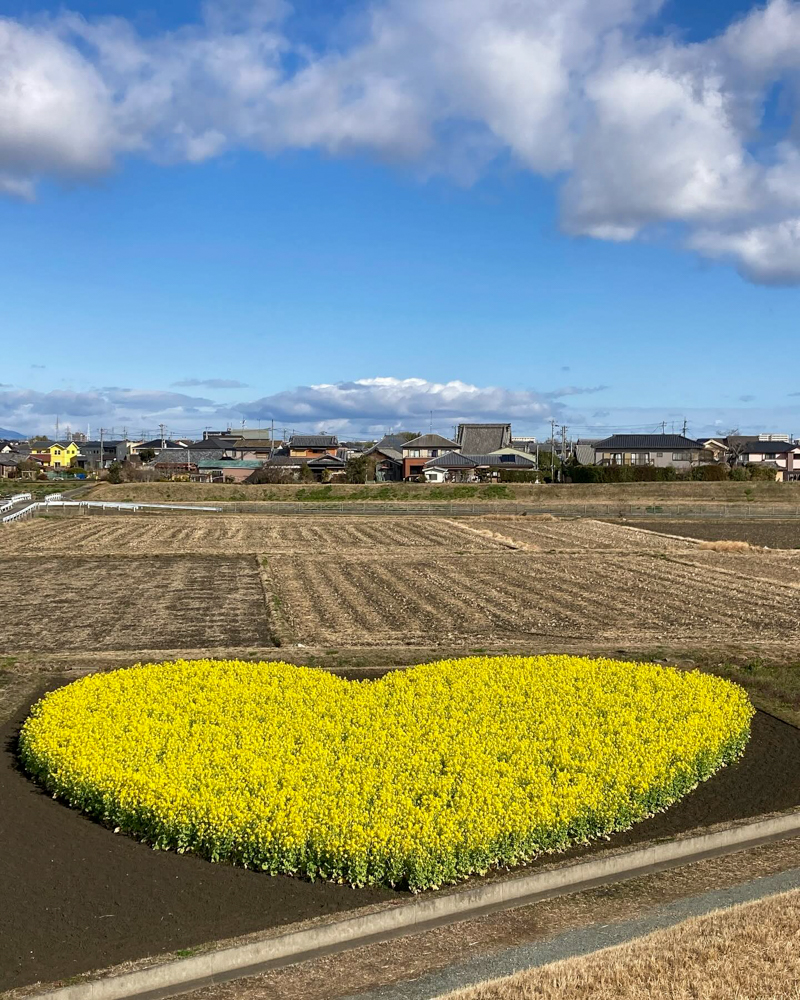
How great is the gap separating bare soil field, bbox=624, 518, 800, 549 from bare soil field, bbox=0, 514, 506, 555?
13.3 m

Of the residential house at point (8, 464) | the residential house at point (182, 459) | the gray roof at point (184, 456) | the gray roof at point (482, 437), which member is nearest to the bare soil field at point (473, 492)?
the residential house at point (182, 459)

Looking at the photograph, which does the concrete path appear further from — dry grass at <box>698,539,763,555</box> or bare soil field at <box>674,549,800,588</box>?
dry grass at <box>698,539,763,555</box>

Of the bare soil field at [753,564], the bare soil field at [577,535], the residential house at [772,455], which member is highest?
the residential house at [772,455]

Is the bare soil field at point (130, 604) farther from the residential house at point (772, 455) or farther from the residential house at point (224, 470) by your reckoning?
the residential house at point (772, 455)

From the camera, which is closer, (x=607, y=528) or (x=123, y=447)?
(x=607, y=528)

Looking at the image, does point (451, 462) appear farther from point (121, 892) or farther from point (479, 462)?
point (121, 892)

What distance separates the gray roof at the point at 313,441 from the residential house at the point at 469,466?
2631 cm

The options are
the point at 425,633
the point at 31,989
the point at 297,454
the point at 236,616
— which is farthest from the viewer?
the point at 297,454

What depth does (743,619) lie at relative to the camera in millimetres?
26578

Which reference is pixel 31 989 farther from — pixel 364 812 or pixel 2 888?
pixel 364 812

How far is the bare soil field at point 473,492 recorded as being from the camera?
258 ft

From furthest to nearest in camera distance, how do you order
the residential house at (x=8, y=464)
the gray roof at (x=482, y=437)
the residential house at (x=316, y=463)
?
the residential house at (x=8, y=464), the gray roof at (x=482, y=437), the residential house at (x=316, y=463)

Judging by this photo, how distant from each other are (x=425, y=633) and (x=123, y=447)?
144107 millimetres

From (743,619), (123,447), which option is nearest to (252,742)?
(743,619)
